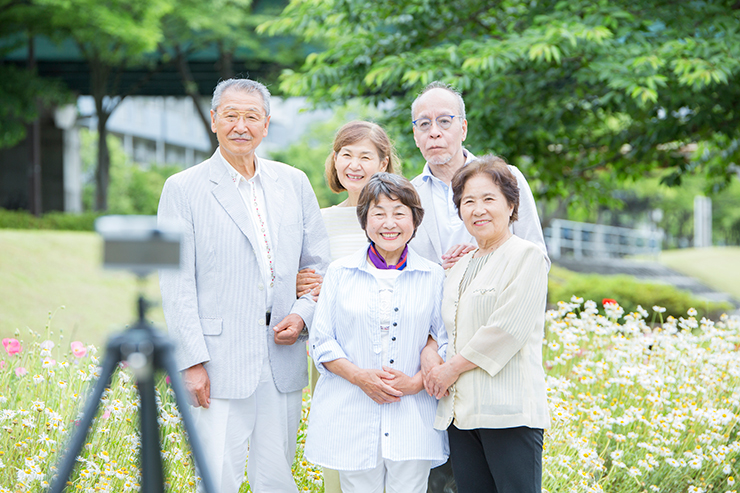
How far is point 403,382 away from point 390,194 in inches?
31.9

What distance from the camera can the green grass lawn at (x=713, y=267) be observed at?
→ 1880 centimetres

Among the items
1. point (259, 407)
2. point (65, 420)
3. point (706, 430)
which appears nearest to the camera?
point (259, 407)

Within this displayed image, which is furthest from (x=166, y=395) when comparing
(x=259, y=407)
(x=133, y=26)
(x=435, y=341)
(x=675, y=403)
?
(x=133, y=26)

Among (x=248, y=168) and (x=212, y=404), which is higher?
(x=248, y=168)

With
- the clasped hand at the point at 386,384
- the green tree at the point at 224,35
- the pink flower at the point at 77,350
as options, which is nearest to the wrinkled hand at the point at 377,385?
the clasped hand at the point at 386,384

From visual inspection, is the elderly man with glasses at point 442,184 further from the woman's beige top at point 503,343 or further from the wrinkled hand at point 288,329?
the wrinkled hand at point 288,329

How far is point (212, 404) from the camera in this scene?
9.54 ft

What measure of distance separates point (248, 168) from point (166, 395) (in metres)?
1.79

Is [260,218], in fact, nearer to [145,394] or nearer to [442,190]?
[442,190]

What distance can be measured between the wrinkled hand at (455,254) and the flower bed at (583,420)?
126 centimetres

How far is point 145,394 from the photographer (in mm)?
1343

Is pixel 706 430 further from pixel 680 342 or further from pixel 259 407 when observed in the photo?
pixel 259 407

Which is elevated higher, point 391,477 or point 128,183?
point 128,183

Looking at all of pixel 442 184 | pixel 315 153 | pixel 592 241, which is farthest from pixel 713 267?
pixel 442 184
